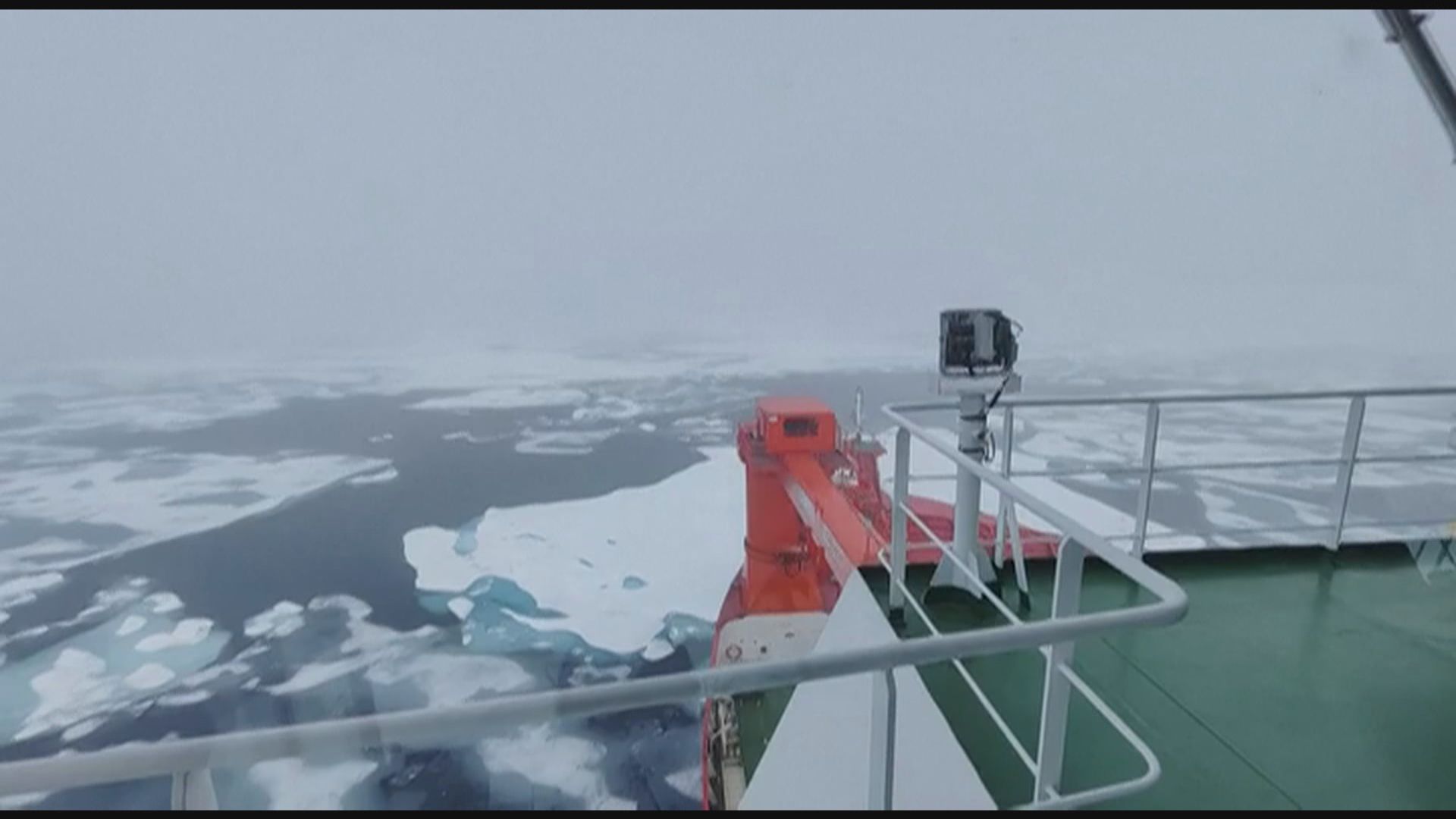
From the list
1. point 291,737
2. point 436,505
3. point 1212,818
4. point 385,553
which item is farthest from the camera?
point 436,505

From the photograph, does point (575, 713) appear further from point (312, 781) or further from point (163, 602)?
point (163, 602)

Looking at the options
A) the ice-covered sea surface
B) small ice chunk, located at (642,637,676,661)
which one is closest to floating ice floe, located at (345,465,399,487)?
the ice-covered sea surface

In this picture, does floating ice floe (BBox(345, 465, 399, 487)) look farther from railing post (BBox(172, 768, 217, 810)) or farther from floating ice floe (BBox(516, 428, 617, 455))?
railing post (BBox(172, 768, 217, 810))

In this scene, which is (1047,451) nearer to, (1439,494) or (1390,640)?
(1439,494)

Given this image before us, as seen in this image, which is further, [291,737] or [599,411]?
[599,411]

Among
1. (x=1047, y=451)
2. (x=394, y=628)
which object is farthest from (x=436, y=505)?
(x=1047, y=451)

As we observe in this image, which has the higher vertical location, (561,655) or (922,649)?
(922,649)

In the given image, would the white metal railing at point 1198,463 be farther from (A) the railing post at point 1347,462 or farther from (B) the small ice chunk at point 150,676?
(B) the small ice chunk at point 150,676
